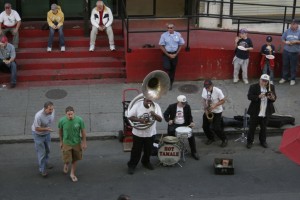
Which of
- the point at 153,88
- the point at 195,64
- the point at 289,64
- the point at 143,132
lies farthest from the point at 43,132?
the point at 289,64

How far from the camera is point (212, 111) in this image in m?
12.3

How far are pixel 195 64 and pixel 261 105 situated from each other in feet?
12.8

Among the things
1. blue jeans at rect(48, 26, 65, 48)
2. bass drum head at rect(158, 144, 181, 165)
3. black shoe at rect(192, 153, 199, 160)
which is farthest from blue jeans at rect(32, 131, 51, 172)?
blue jeans at rect(48, 26, 65, 48)

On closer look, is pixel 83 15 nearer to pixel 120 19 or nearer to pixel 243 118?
pixel 120 19

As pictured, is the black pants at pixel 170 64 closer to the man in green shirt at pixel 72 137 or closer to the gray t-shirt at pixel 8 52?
the gray t-shirt at pixel 8 52

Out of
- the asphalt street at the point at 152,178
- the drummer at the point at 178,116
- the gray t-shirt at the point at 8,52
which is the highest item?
the gray t-shirt at the point at 8,52

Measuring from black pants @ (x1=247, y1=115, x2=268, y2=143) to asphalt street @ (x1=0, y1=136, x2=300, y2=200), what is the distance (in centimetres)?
23

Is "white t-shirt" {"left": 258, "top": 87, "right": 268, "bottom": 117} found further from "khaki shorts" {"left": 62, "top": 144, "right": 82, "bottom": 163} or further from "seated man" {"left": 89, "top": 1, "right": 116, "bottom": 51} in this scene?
"seated man" {"left": 89, "top": 1, "right": 116, "bottom": 51}

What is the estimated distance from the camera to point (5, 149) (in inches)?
492

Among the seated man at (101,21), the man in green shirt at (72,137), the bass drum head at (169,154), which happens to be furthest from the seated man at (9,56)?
the bass drum head at (169,154)

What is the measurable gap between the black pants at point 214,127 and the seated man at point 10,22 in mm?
6134

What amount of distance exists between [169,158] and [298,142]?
414cm

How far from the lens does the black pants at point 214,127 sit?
12.4 meters

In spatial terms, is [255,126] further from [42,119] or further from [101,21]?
[101,21]
